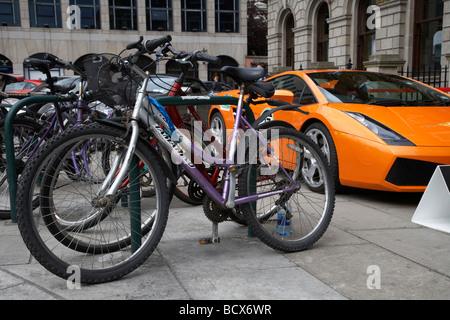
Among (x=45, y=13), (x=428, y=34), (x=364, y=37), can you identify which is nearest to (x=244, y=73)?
(x=428, y=34)

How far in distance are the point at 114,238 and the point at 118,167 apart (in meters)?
0.68

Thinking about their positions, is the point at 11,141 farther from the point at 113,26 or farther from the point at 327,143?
the point at 113,26

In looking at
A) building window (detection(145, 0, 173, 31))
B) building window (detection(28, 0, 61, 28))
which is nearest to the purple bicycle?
building window (detection(28, 0, 61, 28))

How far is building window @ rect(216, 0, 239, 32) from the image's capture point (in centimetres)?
4109

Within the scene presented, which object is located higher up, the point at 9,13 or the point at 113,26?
the point at 9,13

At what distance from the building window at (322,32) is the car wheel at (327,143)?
18213 millimetres

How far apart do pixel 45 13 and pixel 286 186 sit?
37.4 metres

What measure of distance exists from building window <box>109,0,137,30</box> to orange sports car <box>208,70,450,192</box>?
34250mm

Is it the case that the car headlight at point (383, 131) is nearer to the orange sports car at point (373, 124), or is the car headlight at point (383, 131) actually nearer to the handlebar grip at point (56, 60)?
the orange sports car at point (373, 124)

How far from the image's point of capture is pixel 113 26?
38.2 m

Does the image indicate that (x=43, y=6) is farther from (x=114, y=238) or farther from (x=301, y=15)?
(x=114, y=238)

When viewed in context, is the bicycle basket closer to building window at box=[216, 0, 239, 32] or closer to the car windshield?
the car windshield

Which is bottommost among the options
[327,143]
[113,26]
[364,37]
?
[327,143]

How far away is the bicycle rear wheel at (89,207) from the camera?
278 cm
